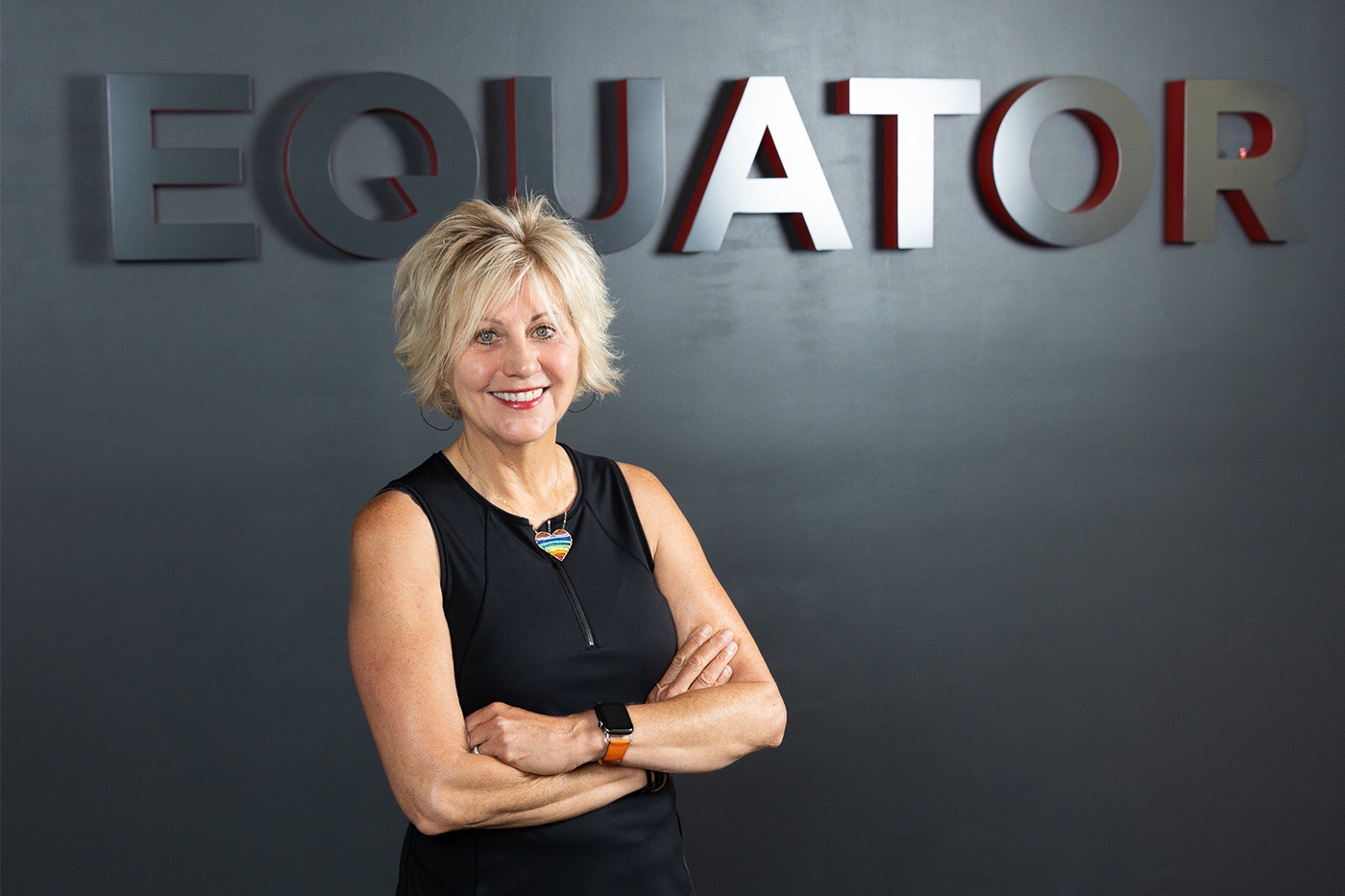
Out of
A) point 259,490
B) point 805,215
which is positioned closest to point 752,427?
→ point 805,215

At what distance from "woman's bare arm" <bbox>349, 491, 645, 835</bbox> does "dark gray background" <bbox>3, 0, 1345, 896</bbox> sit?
1279mm

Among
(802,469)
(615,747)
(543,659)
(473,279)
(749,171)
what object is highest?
(749,171)

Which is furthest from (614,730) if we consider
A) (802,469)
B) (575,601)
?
(802,469)

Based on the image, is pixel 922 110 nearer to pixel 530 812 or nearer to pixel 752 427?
pixel 752 427

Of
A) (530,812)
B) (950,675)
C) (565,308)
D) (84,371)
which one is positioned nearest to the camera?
(530,812)

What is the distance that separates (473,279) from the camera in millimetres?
1857

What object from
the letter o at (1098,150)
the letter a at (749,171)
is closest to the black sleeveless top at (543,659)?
the letter a at (749,171)

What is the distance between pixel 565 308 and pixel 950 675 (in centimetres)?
198

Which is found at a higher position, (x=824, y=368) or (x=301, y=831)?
(x=824, y=368)

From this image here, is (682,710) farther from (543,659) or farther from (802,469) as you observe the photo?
(802,469)

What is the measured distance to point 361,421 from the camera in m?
3.04

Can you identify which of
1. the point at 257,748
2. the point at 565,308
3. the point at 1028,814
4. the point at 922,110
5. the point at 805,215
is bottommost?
the point at 1028,814

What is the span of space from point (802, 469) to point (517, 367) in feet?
5.09

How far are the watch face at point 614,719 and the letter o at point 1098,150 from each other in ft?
6.78
